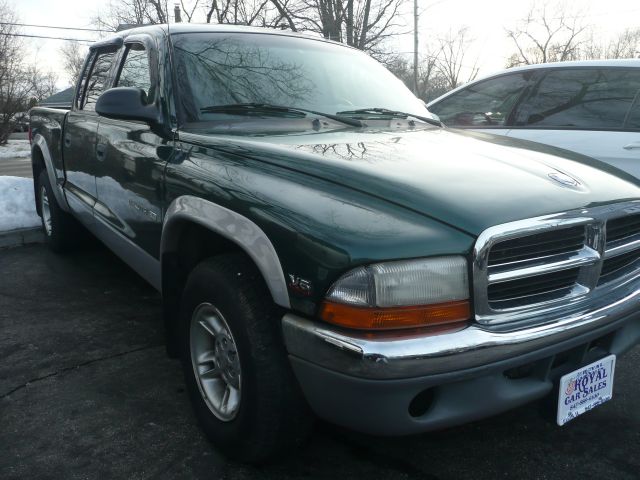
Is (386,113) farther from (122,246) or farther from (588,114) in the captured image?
(588,114)

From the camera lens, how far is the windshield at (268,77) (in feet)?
9.25

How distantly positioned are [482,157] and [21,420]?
7.64 ft

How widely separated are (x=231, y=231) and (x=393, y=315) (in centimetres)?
69

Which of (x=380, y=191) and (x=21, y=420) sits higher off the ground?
(x=380, y=191)

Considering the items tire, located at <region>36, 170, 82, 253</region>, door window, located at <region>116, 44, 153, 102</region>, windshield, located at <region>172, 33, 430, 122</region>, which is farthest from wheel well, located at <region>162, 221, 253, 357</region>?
tire, located at <region>36, 170, 82, 253</region>

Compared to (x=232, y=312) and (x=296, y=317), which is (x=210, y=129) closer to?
(x=232, y=312)

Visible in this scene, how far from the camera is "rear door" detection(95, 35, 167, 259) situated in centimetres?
277

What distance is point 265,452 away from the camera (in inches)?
83.4

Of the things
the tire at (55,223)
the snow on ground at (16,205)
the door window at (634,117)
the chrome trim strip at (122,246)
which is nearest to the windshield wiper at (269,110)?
the chrome trim strip at (122,246)

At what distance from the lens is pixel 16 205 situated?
6078mm

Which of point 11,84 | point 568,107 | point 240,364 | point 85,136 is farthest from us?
point 11,84

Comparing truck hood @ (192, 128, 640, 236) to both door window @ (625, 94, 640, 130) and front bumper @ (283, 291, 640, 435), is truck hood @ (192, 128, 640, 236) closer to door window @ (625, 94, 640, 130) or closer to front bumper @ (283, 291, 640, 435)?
front bumper @ (283, 291, 640, 435)

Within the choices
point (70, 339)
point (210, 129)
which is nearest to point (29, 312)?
point (70, 339)

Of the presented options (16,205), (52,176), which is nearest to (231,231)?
(52,176)
